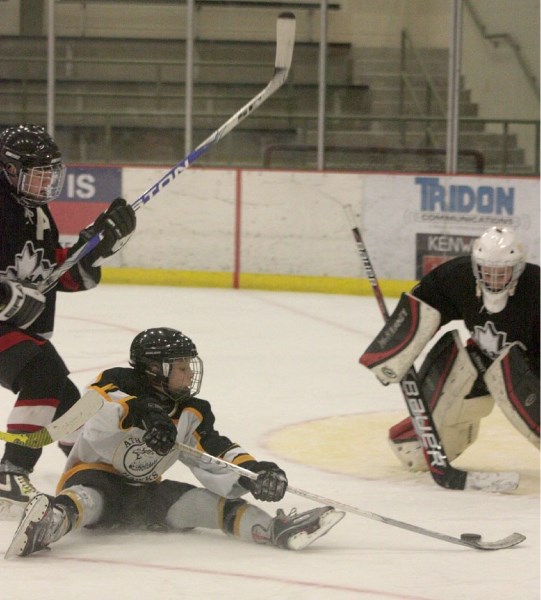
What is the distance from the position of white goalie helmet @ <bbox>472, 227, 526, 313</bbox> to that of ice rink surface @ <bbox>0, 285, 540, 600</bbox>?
1.98 ft

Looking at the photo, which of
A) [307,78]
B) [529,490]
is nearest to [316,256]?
[307,78]

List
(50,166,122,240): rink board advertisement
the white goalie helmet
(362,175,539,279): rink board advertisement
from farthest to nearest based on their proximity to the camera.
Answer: (50,166,122,240): rink board advertisement, (362,175,539,279): rink board advertisement, the white goalie helmet

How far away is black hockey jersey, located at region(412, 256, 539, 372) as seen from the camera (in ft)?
13.9

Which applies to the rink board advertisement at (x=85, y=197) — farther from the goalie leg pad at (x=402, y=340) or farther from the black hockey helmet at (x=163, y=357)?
the black hockey helmet at (x=163, y=357)

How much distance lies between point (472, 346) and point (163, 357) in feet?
4.29

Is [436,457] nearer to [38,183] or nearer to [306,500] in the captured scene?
[306,500]

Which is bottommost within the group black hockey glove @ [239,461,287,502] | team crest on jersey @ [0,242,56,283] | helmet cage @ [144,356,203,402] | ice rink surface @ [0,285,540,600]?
ice rink surface @ [0,285,540,600]

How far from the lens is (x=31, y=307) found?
369 centimetres

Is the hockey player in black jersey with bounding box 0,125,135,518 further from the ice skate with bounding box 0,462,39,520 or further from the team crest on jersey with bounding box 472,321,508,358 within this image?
the team crest on jersey with bounding box 472,321,508,358

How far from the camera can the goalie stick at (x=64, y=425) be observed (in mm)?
3439

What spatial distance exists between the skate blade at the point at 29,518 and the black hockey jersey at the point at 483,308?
1.64 m

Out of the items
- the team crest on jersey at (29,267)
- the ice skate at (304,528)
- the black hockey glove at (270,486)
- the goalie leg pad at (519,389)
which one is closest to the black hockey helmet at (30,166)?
the team crest on jersey at (29,267)

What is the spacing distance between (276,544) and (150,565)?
0.34 meters

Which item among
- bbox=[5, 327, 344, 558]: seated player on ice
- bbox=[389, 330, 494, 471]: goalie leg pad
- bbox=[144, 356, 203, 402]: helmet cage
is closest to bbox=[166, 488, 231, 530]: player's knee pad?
bbox=[5, 327, 344, 558]: seated player on ice
